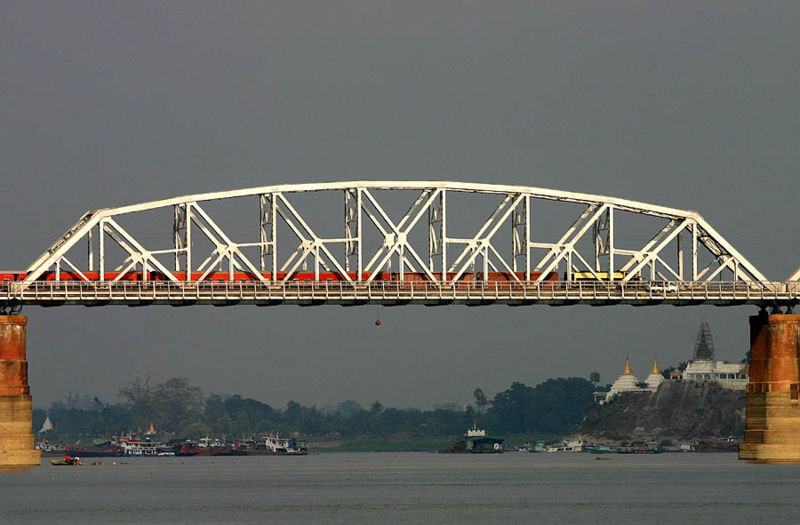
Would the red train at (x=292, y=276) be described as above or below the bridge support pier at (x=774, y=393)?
above

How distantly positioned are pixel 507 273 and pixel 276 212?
23200 millimetres

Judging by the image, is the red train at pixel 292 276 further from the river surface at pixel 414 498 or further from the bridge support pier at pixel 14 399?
the river surface at pixel 414 498

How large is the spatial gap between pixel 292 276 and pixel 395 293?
1104cm

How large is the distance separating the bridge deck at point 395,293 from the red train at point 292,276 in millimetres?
991

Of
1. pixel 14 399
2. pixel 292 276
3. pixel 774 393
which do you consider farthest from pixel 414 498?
pixel 774 393

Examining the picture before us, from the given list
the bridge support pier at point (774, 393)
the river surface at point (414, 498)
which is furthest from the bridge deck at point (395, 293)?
the river surface at point (414, 498)

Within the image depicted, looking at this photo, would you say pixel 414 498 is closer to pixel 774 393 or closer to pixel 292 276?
pixel 292 276

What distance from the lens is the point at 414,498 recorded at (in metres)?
121

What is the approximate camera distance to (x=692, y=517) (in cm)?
→ 10231

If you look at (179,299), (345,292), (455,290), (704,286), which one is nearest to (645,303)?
(704,286)

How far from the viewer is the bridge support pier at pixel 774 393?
148 metres

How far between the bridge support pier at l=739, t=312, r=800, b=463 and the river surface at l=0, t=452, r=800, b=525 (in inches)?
113

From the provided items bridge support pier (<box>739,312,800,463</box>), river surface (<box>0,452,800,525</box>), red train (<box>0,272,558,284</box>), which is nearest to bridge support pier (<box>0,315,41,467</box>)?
river surface (<box>0,452,800,525</box>)

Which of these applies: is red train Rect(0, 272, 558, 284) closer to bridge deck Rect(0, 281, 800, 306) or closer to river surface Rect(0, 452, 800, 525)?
bridge deck Rect(0, 281, 800, 306)
